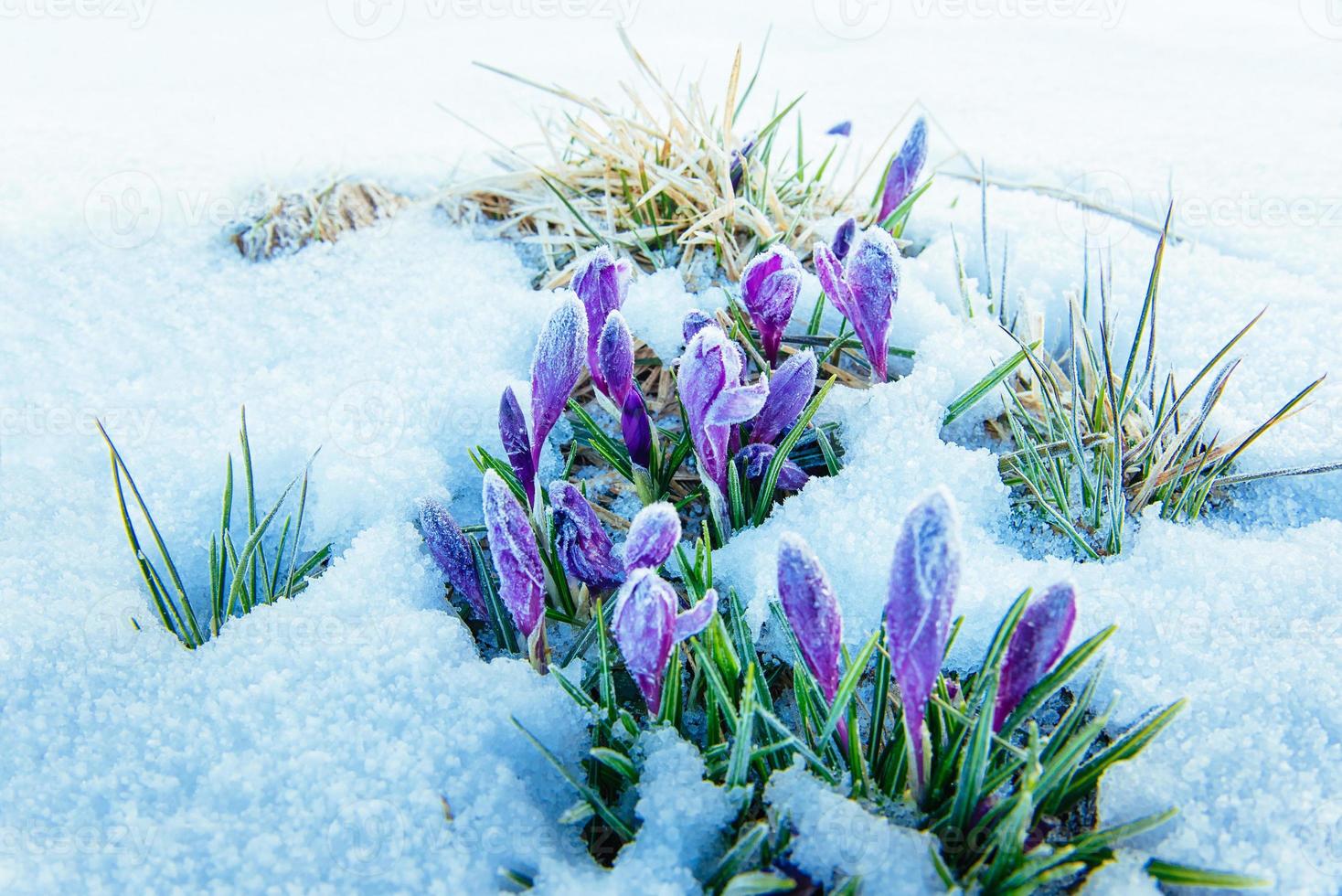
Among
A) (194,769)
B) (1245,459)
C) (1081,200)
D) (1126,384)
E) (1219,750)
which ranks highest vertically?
(1081,200)

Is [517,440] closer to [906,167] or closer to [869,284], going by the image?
[869,284]

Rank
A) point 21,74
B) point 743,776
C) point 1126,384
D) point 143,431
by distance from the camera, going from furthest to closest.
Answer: point 21,74
point 143,431
point 1126,384
point 743,776

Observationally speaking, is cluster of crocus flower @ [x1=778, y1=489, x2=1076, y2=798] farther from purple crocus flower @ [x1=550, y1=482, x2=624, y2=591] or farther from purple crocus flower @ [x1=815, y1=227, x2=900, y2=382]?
purple crocus flower @ [x1=815, y1=227, x2=900, y2=382]

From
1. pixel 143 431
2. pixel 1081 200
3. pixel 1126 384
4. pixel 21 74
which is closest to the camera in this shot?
pixel 1126 384

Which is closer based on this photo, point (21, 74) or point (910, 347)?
point (910, 347)

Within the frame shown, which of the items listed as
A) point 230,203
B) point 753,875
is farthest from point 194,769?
point 230,203

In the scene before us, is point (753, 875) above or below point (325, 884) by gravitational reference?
above

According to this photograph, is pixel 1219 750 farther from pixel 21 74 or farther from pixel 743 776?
pixel 21 74
